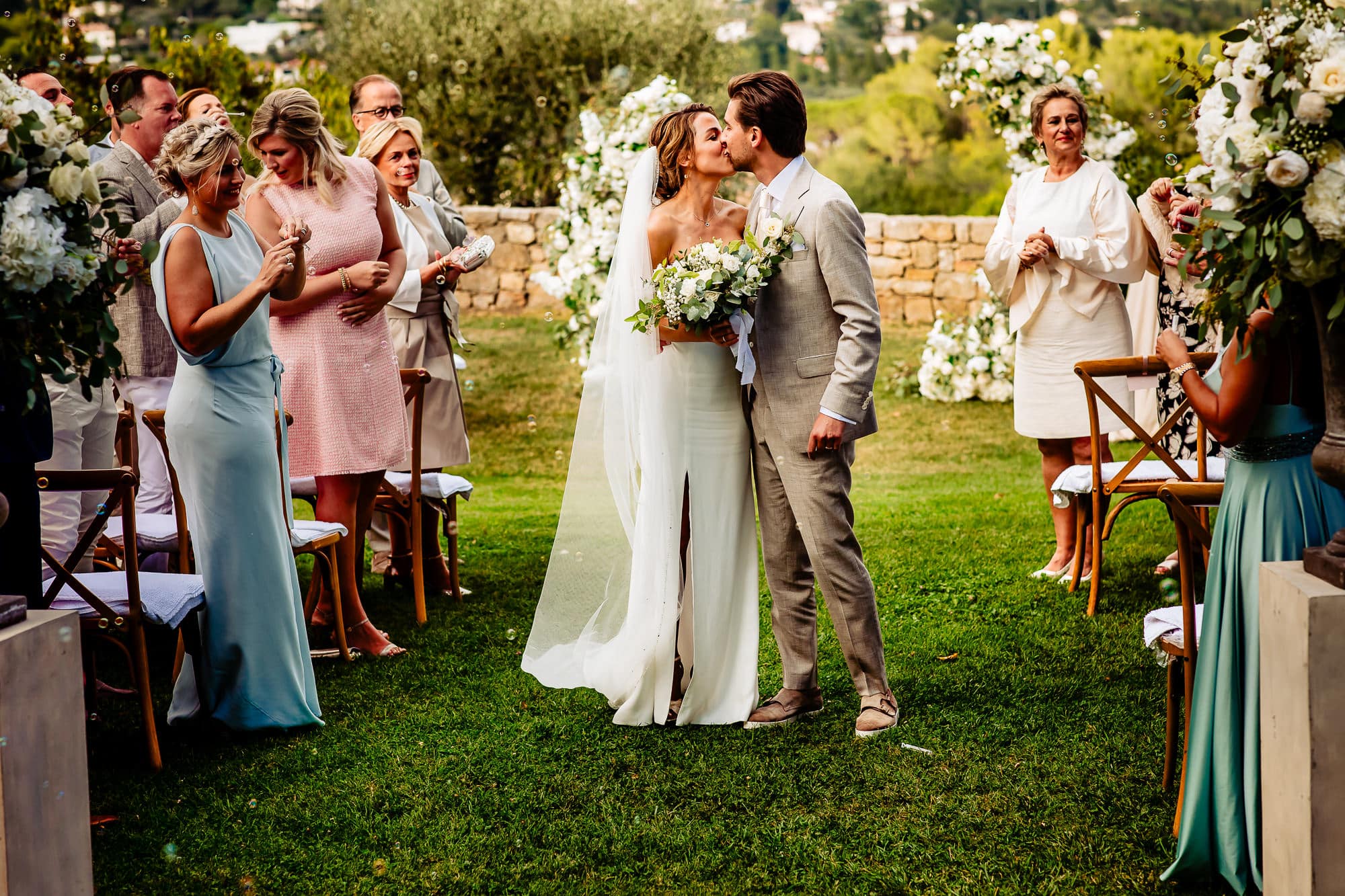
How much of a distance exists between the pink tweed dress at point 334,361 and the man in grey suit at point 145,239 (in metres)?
0.58

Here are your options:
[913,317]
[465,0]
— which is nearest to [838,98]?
[465,0]

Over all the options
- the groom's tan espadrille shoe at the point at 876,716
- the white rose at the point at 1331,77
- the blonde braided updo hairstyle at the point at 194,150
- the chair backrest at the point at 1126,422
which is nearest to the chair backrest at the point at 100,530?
the blonde braided updo hairstyle at the point at 194,150

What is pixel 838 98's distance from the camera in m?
30.4

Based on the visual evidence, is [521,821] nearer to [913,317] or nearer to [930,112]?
[913,317]

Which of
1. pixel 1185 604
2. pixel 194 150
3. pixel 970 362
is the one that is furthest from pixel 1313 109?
pixel 970 362

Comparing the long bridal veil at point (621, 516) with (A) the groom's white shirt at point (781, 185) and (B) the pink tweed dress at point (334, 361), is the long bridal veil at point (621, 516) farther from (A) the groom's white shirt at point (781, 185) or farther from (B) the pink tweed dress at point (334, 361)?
(B) the pink tweed dress at point (334, 361)

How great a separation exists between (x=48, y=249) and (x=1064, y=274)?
480cm

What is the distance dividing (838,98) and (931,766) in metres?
28.1

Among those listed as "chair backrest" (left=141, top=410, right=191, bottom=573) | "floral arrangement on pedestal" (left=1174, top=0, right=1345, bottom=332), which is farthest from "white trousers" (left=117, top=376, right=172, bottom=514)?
"floral arrangement on pedestal" (left=1174, top=0, right=1345, bottom=332)

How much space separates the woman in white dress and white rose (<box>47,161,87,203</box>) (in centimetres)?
448

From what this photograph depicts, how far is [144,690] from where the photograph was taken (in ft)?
13.7

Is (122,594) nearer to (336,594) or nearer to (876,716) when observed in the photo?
(336,594)

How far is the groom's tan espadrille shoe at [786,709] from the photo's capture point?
176 inches

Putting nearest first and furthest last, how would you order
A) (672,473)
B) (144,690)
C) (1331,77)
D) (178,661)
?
(1331,77)
(144,690)
(672,473)
(178,661)
